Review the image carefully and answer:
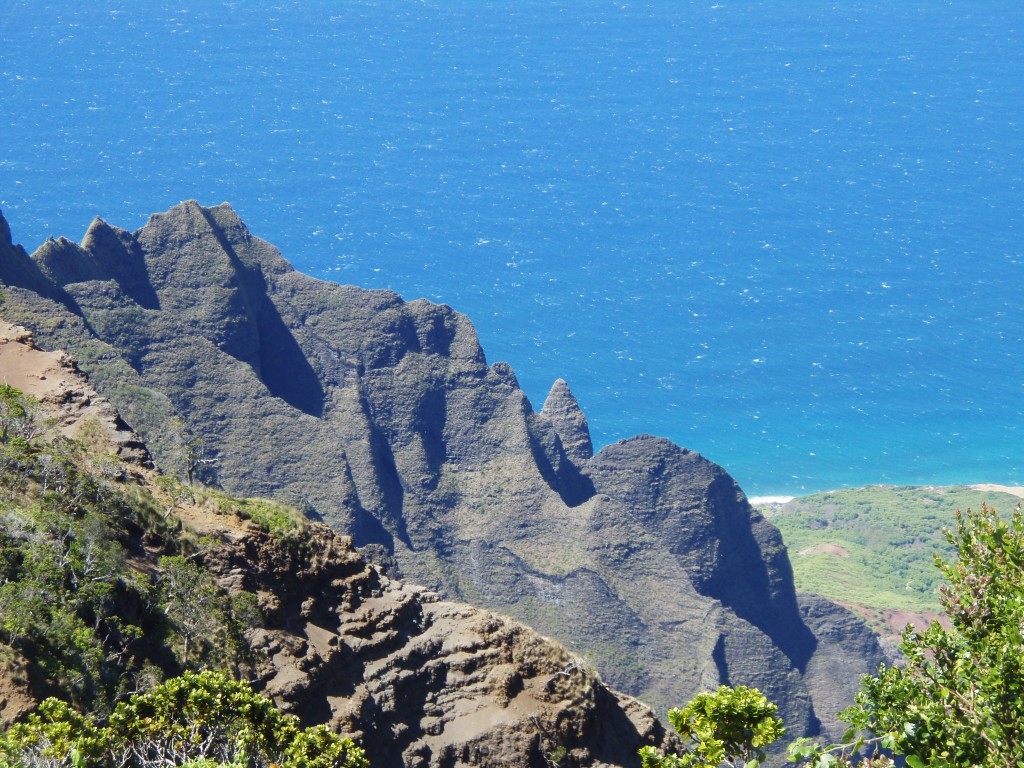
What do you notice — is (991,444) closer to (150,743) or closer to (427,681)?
(427,681)

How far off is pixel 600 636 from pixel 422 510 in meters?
11.8

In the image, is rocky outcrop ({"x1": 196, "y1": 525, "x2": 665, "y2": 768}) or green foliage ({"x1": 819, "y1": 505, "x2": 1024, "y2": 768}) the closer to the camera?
green foliage ({"x1": 819, "y1": 505, "x2": 1024, "y2": 768})

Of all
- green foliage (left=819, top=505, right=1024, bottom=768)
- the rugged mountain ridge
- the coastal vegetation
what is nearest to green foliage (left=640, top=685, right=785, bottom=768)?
the coastal vegetation

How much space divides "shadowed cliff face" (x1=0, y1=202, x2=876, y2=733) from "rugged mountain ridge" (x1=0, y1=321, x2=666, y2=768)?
25705 mm

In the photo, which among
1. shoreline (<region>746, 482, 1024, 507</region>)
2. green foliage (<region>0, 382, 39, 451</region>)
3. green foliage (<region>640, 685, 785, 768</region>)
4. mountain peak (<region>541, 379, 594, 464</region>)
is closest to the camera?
green foliage (<region>640, 685, 785, 768</region>)

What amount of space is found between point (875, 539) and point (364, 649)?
79.6 m

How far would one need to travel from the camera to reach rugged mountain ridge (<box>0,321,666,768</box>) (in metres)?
32.7

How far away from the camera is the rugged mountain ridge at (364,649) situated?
3269cm

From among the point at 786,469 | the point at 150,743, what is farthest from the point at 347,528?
the point at 786,469

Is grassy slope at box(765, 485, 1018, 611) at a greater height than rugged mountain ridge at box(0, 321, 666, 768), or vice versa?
grassy slope at box(765, 485, 1018, 611)

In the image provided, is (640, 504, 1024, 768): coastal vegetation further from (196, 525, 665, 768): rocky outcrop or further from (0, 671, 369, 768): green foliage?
(196, 525, 665, 768): rocky outcrop

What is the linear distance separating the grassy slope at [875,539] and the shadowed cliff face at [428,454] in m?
20.3

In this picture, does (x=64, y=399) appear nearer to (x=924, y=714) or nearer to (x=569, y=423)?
(x=924, y=714)

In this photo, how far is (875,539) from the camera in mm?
109000
